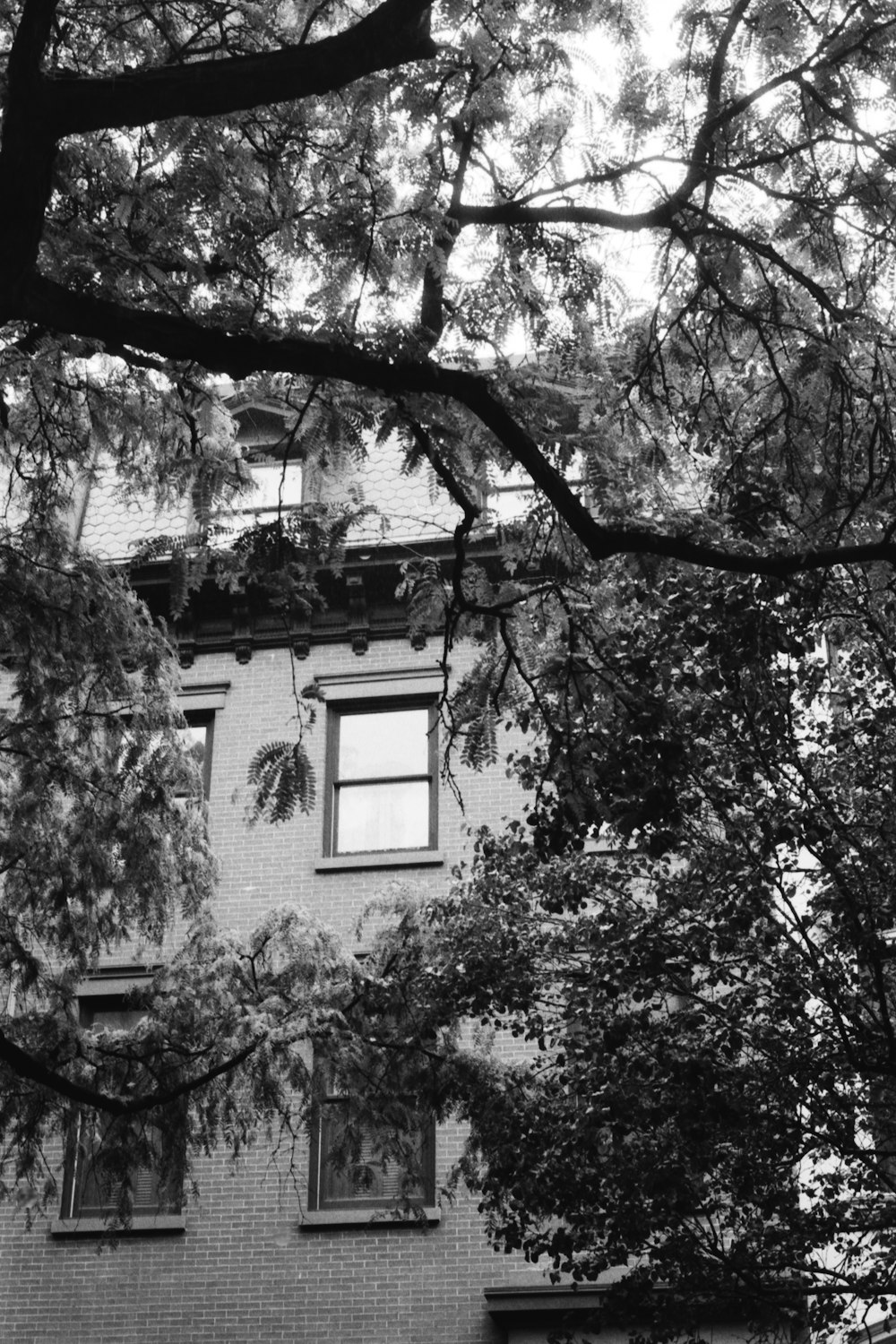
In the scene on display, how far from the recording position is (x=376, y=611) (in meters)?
18.7

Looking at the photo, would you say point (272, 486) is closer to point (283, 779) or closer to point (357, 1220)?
point (357, 1220)

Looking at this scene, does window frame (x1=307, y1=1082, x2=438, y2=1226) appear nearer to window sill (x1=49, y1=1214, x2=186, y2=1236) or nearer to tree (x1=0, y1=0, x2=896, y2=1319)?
window sill (x1=49, y1=1214, x2=186, y2=1236)

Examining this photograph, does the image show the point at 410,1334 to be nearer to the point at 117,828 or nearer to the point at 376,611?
the point at 117,828

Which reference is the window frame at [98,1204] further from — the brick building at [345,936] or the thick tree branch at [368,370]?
the thick tree branch at [368,370]

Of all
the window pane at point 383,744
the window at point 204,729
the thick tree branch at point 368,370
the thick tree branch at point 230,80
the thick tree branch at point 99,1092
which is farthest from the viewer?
the window at point 204,729

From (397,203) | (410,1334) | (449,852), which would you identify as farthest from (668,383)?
(410,1334)

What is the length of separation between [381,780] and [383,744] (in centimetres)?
49

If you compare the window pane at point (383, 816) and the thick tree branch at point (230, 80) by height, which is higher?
the window pane at point (383, 816)

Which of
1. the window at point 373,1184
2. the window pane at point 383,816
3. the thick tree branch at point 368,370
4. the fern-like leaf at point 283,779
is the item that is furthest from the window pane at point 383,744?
the thick tree branch at point 368,370

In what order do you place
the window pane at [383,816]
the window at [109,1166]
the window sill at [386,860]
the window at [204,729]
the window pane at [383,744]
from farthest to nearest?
the window at [204,729] < the window pane at [383,744] < the window pane at [383,816] < the window sill at [386,860] < the window at [109,1166]

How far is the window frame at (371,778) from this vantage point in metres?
17.3

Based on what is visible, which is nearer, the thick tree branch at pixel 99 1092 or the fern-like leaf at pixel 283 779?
the fern-like leaf at pixel 283 779

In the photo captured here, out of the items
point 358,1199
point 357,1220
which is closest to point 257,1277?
point 357,1220

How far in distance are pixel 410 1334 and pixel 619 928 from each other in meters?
5.92
